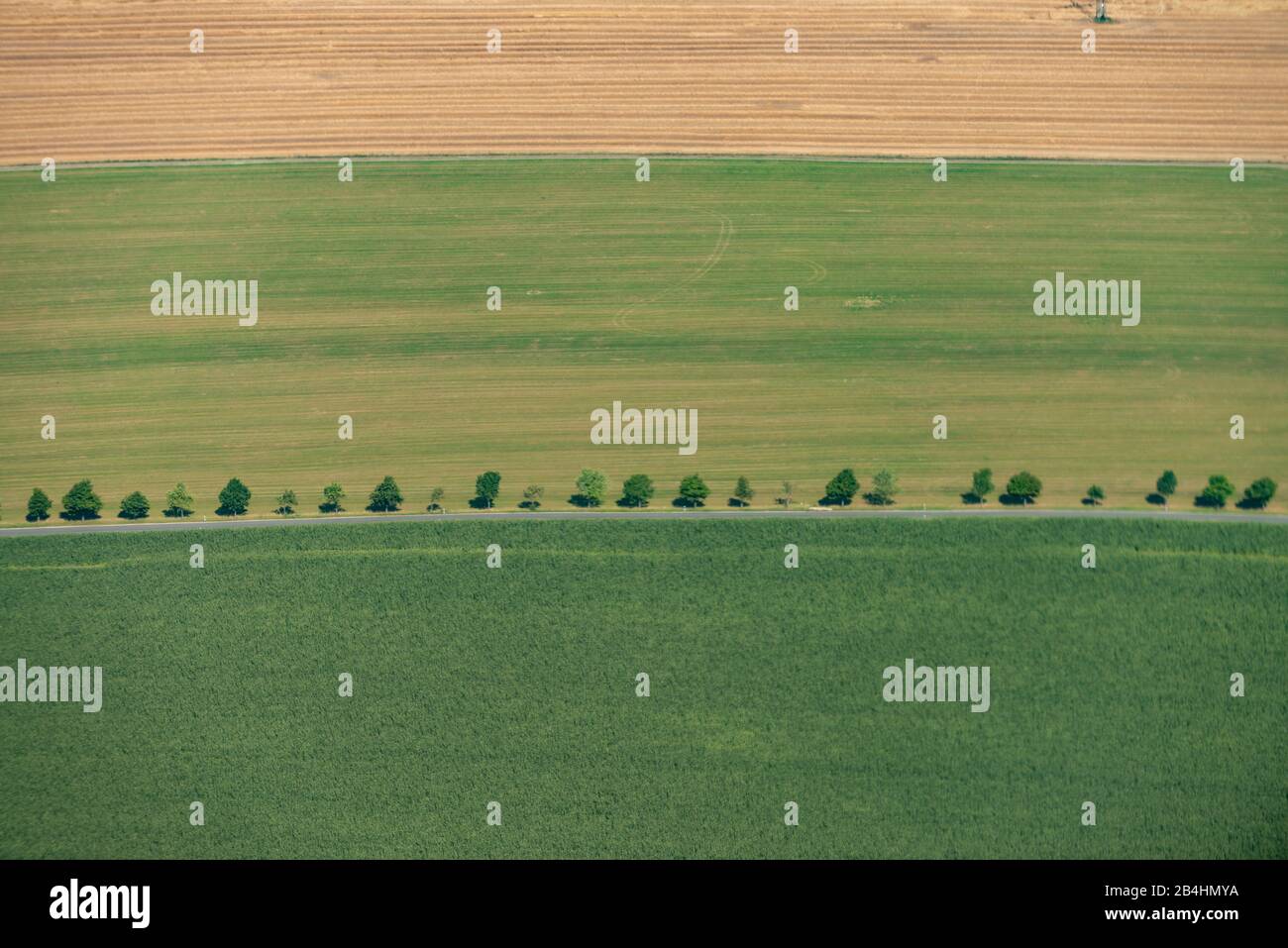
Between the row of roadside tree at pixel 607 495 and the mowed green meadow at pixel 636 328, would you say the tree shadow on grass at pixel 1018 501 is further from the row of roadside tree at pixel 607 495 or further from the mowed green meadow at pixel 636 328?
the mowed green meadow at pixel 636 328

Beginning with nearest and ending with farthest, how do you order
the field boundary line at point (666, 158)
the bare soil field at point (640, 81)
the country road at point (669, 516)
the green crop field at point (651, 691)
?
the green crop field at point (651, 691) < the country road at point (669, 516) < the field boundary line at point (666, 158) < the bare soil field at point (640, 81)

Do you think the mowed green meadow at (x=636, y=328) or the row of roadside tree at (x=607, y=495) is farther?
the mowed green meadow at (x=636, y=328)

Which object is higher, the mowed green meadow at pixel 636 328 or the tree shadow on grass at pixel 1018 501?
the mowed green meadow at pixel 636 328

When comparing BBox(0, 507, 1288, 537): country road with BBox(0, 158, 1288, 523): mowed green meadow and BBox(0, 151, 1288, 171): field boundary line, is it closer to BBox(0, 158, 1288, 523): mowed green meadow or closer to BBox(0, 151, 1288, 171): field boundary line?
BBox(0, 158, 1288, 523): mowed green meadow

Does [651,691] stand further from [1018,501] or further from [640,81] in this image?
[640,81]

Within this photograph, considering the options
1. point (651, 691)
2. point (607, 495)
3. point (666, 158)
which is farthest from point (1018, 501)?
point (666, 158)

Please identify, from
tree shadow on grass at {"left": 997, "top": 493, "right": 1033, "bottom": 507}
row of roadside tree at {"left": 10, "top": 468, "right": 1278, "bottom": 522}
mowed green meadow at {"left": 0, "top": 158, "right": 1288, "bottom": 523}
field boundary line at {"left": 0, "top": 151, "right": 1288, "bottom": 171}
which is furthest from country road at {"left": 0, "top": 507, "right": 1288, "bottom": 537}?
field boundary line at {"left": 0, "top": 151, "right": 1288, "bottom": 171}

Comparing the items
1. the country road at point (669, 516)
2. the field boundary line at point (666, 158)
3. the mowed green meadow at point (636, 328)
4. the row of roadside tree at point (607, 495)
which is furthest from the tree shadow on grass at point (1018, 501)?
the field boundary line at point (666, 158)

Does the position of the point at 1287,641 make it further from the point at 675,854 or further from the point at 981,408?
the point at 675,854
